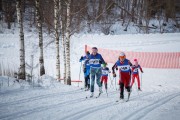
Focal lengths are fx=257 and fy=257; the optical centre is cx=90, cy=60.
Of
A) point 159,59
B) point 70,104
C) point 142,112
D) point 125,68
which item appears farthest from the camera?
point 159,59

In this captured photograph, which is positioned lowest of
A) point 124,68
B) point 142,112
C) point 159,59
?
point 142,112

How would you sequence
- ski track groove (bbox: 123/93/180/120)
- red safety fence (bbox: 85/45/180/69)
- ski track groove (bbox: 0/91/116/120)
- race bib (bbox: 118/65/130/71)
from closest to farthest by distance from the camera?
1. ski track groove (bbox: 0/91/116/120)
2. ski track groove (bbox: 123/93/180/120)
3. race bib (bbox: 118/65/130/71)
4. red safety fence (bbox: 85/45/180/69)

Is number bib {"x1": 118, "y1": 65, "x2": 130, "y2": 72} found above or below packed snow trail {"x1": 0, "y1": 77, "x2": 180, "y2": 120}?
above

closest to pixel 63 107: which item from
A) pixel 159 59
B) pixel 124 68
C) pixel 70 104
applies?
pixel 70 104

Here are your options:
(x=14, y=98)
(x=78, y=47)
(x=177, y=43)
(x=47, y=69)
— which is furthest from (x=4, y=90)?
(x=177, y=43)

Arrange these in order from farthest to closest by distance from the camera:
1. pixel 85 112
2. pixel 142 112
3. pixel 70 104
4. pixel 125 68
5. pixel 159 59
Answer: pixel 159 59 < pixel 125 68 < pixel 70 104 < pixel 142 112 < pixel 85 112

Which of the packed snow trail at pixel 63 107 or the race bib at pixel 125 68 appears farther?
the race bib at pixel 125 68

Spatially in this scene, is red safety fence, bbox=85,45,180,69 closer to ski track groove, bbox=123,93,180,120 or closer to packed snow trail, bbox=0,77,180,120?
packed snow trail, bbox=0,77,180,120

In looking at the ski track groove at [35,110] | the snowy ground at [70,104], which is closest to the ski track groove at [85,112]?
the snowy ground at [70,104]

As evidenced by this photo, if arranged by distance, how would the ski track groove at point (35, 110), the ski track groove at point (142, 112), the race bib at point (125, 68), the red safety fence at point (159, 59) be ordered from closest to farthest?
the ski track groove at point (35, 110), the ski track groove at point (142, 112), the race bib at point (125, 68), the red safety fence at point (159, 59)

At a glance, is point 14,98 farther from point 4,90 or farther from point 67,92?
point 67,92

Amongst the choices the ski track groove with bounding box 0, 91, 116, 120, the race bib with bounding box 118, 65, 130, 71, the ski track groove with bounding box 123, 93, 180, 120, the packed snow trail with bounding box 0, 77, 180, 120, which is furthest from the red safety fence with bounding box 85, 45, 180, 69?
the ski track groove with bounding box 0, 91, 116, 120

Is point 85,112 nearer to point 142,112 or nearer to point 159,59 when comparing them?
point 142,112

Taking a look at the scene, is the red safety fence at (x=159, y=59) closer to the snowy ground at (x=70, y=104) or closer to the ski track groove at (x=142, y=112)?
the snowy ground at (x=70, y=104)
